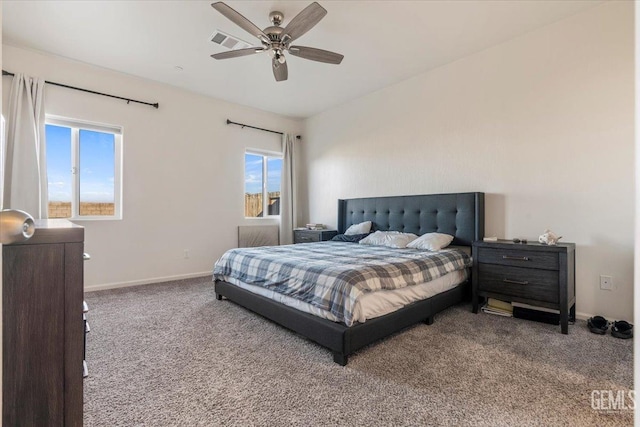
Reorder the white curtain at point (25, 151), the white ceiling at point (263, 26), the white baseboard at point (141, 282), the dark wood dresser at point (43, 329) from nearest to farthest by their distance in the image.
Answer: the dark wood dresser at point (43, 329) → the white ceiling at point (263, 26) → the white curtain at point (25, 151) → the white baseboard at point (141, 282)

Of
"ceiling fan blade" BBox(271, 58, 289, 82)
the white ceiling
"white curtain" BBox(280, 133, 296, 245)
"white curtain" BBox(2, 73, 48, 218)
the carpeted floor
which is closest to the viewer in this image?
the carpeted floor

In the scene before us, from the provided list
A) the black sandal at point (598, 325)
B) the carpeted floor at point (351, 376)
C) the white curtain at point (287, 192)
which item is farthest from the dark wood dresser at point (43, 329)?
the white curtain at point (287, 192)

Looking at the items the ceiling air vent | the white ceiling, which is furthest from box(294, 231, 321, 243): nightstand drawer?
the ceiling air vent

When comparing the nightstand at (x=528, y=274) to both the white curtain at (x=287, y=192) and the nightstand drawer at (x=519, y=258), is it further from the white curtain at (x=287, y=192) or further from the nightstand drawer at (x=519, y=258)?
the white curtain at (x=287, y=192)

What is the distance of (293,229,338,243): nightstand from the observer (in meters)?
5.00

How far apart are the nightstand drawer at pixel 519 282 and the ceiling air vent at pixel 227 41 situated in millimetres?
3446

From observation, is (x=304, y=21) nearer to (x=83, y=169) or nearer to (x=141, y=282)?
(x=83, y=169)

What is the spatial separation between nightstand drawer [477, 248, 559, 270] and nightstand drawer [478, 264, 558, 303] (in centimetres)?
4

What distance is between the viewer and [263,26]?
3102 mm

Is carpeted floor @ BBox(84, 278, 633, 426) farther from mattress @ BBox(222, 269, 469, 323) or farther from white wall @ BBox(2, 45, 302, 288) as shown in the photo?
white wall @ BBox(2, 45, 302, 288)

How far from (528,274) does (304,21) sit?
293cm

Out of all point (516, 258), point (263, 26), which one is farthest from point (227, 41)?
point (516, 258)

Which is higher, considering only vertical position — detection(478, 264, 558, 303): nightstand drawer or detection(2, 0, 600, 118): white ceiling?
detection(2, 0, 600, 118): white ceiling

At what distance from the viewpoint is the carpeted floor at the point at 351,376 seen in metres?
1.59
